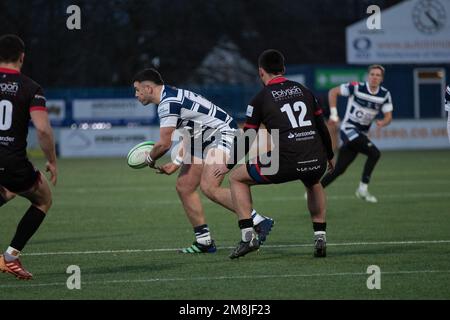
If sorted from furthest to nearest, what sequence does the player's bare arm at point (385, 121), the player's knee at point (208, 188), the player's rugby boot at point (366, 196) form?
the player's bare arm at point (385, 121) < the player's rugby boot at point (366, 196) < the player's knee at point (208, 188)

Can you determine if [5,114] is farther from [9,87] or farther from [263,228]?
[263,228]

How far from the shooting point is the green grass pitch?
27.7 feet

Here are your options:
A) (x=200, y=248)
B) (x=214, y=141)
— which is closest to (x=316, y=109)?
(x=214, y=141)

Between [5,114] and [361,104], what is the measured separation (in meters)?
9.59

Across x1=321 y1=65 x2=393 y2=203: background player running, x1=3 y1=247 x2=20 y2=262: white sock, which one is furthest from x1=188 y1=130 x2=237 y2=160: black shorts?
x1=321 y1=65 x2=393 y2=203: background player running

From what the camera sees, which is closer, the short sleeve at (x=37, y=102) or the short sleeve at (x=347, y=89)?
the short sleeve at (x=37, y=102)

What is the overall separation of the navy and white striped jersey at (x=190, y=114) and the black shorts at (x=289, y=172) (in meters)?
0.94

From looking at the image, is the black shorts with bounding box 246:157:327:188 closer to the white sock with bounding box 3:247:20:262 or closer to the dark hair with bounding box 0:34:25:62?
the white sock with bounding box 3:247:20:262

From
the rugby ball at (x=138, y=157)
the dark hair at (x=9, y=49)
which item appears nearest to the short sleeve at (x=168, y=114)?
the rugby ball at (x=138, y=157)

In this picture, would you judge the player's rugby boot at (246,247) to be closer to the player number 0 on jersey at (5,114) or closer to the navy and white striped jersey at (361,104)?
the player number 0 on jersey at (5,114)

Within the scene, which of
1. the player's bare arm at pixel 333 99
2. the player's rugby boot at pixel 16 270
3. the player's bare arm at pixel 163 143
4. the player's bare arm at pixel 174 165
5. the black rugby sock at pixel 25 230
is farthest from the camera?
the player's bare arm at pixel 333 99

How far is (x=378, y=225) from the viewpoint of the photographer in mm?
13484

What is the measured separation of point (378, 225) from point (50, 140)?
604 centimetres

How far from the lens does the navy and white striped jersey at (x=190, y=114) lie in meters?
10.5
